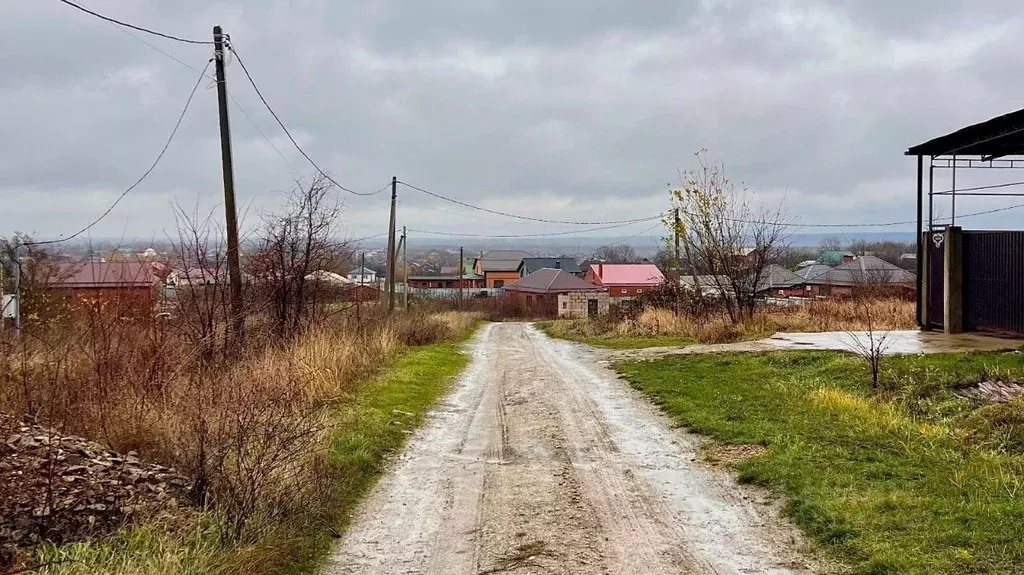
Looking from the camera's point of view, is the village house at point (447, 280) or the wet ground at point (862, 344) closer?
the wet ground at point (862, 344)

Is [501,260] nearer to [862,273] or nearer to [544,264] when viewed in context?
[544,264]

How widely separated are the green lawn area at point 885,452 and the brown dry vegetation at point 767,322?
6881mm

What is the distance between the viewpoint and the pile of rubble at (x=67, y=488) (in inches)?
161

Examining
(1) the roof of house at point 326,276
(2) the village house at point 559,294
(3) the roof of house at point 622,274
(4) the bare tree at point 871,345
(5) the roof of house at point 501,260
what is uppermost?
(5) the roof of house at point 501,260

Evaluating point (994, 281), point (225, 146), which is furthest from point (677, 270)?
point (225, 146)

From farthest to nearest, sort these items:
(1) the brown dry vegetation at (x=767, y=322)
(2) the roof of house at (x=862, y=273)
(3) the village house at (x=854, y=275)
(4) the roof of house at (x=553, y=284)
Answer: (4) the roof of house at (x=553, y=284) → (2) the roof of house at (x=862, y=273) → (3) the village house at (x=854, y=275) → (1) the brown dry vegetation at (x=767, y=322)

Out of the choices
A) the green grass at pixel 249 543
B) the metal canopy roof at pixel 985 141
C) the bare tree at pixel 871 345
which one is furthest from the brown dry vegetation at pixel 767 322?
the green grass at pixel 249 543

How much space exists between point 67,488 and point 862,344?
1172 cm

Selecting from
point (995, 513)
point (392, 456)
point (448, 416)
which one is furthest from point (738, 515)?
point (448, 416)

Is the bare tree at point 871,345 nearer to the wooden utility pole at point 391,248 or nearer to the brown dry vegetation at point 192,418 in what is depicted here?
the brown dry vegetation at point 192,418

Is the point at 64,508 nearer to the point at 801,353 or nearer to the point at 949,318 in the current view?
the point at 801,353

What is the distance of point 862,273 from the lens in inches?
1716

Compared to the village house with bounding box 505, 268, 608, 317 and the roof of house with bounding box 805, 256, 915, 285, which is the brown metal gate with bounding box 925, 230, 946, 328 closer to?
the roof of house with bounding box 805, 256, 915, 285

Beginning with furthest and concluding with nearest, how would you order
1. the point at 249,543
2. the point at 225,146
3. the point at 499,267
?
the point at 499,267 < the point at 225,146 < the point at 249,543
